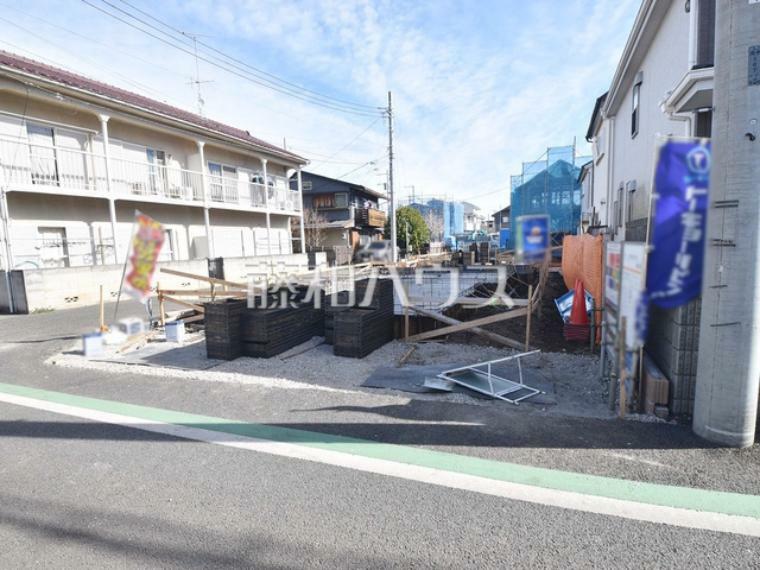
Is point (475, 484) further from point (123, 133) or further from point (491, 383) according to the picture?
point (123, 133)

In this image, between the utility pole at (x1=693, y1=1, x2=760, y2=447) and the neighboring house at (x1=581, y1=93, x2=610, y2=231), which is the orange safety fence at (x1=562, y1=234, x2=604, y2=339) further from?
the neighboring house at (x1=581, y1=93, x2=610, y2=231)

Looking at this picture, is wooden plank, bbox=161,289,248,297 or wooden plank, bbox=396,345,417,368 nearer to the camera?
wooden plank, bbox=396,345,417,368

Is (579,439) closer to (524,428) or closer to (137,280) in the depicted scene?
(524,428)

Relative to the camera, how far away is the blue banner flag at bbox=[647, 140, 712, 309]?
79.3 inches

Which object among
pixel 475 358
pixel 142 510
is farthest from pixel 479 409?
pixel 142 510

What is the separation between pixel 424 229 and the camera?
21203 millimetres

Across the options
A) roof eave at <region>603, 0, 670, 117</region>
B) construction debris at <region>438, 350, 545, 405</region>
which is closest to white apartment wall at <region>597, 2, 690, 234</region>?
roof eave at <region>603, 0, 670, 117</region>

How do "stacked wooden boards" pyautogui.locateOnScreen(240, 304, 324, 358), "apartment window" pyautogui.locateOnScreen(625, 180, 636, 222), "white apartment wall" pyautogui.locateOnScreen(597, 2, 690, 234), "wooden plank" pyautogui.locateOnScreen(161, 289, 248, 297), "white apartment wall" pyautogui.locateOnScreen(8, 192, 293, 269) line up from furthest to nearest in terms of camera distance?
"white apartment wall" pyautogui.locateOnScreen(8, 192, 293, 269)
"apartment window" pyautogui.locateOnScreen(625, 180, 636, 222)
"wooden plank" pyautogui.locateOnScreen(161, 289, 248, 297)
"white apartment wall" pyautogui.locateOnScreen(597, 2, 690, 234)
"stacked wooden boards" pyautogui.locateOnScreen(240, 304, 324, 358)

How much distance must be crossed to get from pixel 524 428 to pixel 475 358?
257 centimetres

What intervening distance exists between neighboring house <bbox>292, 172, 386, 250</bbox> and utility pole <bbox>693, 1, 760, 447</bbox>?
24.7 metres

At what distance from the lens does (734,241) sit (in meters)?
3.15

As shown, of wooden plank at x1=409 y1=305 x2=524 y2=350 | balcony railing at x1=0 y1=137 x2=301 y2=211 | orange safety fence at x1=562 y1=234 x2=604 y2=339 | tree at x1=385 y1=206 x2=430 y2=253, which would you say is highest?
balcony railing at x1=0 y1=137 x2=301 y2=211

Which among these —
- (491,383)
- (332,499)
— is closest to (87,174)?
(491,383)

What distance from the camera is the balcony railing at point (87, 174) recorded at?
1159 centimetres
